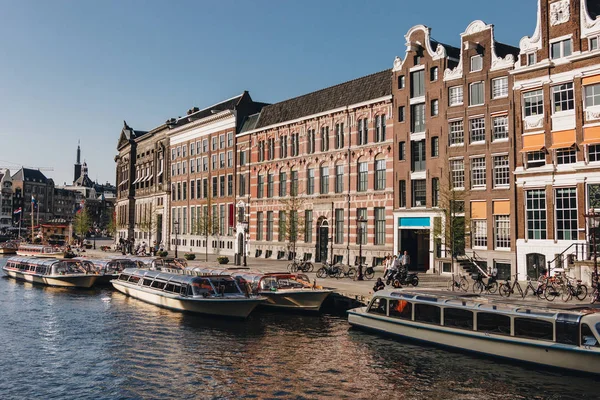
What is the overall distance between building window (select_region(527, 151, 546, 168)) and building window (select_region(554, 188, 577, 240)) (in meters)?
2.38

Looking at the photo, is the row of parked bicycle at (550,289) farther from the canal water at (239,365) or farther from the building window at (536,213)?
the canal water at (239,365)

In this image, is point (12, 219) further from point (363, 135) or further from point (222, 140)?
point (363, 135)

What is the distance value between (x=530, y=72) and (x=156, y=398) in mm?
33408

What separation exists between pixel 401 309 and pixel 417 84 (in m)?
26.5

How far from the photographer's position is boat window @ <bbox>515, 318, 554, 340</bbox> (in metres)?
20.9

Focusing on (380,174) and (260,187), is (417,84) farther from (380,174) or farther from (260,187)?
(260,187)

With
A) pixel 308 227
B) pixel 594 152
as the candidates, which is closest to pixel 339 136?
pixel 308 227

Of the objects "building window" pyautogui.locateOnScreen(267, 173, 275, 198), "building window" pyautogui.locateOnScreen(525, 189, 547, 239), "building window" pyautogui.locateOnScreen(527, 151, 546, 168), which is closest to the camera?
"building window" pyautogui.locateOnScreen(525, 189, 547, 239)

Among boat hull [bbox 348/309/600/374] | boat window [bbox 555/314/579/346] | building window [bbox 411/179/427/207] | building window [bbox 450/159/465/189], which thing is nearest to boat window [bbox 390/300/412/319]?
boat hull [bbox 348/309/600/374]

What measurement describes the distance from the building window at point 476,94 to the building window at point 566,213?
9.44 m

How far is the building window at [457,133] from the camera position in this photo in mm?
43553

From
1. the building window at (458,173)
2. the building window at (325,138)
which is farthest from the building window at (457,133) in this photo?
the building window at (325,138)

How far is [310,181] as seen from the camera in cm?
5859

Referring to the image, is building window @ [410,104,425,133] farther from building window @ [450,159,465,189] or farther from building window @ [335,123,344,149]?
building window @ [335,123,344,149]
